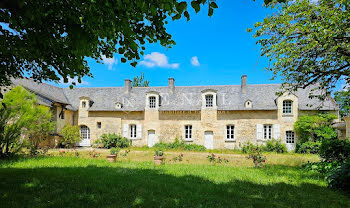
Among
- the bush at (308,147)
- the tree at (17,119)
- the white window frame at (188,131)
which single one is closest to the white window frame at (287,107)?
the bush at (308,147)

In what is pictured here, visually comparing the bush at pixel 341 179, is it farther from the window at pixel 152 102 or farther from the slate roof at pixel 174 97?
the window at pixel 152 102

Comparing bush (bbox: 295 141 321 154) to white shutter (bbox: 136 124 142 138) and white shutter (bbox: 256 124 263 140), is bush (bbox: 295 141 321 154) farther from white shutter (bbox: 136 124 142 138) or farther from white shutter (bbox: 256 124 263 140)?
white shutter (bbox: 136 124 142 138)

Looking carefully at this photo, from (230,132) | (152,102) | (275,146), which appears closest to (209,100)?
(230,132)

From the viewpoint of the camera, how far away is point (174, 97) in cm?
2123

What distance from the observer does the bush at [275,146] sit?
17453mm

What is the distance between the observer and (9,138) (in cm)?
1010

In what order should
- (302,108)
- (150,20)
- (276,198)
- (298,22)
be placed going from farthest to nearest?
(302,108)
(298,22)
(276,198)
(150,20)

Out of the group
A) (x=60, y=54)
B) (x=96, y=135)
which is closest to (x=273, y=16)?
(x=60, y=54)

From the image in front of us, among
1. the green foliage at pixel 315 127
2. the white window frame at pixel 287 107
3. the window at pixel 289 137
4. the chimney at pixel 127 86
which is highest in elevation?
the chimney at pixel 127 86

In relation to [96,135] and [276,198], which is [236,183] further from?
[96,135]

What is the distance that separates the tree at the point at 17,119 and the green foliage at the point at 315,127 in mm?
17930

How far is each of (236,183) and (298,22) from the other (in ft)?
16.7

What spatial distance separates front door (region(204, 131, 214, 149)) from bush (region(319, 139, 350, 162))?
35.3ft

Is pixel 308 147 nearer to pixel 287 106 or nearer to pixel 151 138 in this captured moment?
pixel 287 106
